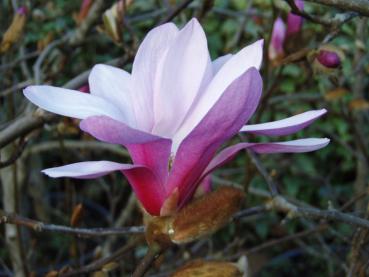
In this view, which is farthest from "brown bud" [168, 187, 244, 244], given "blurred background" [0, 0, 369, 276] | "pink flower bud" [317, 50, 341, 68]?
"blurred background" [0, 0, 369, 276]

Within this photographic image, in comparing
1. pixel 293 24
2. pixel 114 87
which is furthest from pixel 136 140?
pixel 293 24

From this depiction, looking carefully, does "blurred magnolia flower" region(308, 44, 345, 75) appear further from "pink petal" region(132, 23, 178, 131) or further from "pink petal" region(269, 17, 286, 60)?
"pink petal" region(132, 23, 178, 131)

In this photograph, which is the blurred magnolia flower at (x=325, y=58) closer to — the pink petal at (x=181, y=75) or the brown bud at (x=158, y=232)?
the pink petal at (x=181, y=75)

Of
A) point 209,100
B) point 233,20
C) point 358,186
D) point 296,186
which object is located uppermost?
point 209,100

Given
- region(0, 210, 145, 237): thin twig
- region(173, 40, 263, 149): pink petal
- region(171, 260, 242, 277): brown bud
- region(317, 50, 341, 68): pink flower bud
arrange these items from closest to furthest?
1. region(171, 260, 242, 277): brown bud
2. region(173, 40, 263, 149): pink petal
3. region(0, 210, 145, 237): thin twig
4. region(317, 50, 341, 68): pink flower bud

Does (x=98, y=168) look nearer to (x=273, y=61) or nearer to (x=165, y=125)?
(x=165, y=125)

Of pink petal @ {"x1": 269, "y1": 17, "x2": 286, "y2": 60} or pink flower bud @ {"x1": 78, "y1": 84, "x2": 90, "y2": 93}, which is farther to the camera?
pink petal @ {"x1": 269, "y1": 17, "x2": 286, "y2": 60}

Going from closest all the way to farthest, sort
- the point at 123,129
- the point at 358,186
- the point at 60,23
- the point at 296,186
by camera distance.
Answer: the point at 123,129
the point at 358,186
the point at 60,23
the point at 296,186

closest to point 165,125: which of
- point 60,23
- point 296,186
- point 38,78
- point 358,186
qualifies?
point 38,78
